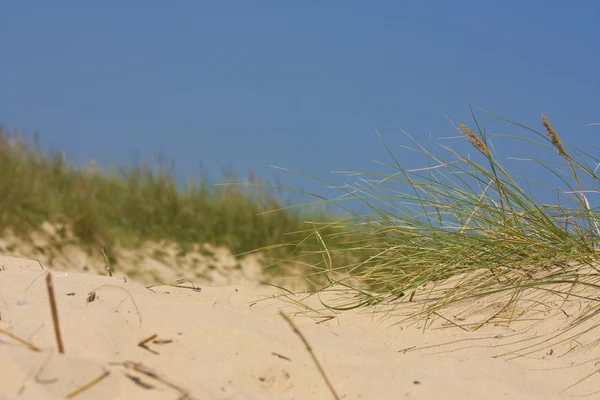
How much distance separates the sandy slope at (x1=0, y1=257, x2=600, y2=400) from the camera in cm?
157

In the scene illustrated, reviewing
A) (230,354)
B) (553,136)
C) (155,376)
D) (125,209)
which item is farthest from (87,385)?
(125,209)

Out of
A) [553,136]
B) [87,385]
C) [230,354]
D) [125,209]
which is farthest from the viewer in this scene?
[125,209]

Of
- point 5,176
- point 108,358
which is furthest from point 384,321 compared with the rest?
point 5,176

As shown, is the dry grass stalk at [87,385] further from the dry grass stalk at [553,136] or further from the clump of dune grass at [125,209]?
the clump of dune grass at [125,209]

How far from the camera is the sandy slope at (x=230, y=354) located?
157 centimetres

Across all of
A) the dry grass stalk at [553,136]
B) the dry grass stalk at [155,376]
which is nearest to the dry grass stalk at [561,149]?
the dry grass stalk at [553,136]

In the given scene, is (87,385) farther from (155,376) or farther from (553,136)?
(553,136)

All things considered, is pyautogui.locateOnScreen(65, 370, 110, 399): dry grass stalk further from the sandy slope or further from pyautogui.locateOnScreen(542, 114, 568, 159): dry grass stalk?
pyautogui.locateOnScreen(542, 114, 568, 159): dry grass stalk

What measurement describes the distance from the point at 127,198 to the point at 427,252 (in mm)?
3348

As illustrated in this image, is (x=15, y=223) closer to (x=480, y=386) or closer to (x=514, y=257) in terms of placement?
(x=514, y=257)

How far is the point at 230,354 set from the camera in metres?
1.91

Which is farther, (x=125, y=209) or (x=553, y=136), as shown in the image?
(x=125, y=209)

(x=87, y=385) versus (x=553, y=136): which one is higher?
(x=553, y=136)

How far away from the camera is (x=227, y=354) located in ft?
6.26
